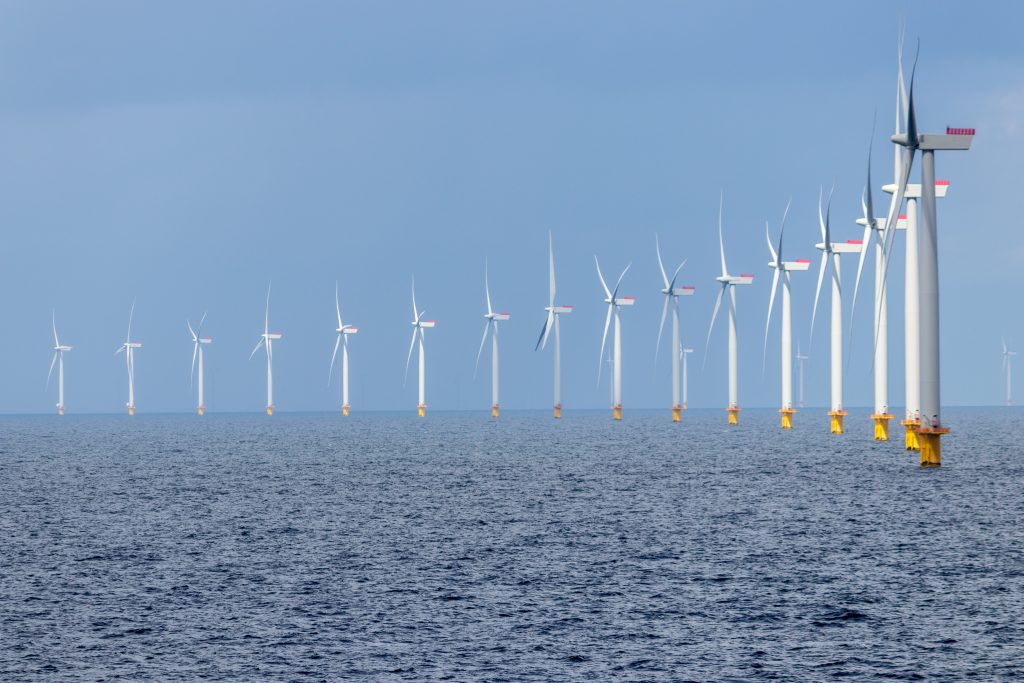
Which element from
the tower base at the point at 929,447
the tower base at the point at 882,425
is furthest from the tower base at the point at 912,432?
the tower base at the point at 882,425

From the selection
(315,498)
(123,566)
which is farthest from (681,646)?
(315,498)

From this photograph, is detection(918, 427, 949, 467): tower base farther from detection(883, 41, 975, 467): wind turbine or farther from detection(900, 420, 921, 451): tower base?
detection(900, 420, 921, 451): tower base

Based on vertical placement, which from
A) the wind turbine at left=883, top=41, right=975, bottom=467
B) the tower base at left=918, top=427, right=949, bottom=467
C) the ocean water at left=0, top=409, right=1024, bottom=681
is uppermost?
the wind turbine at left=883, top=41, right=975, bottom=467

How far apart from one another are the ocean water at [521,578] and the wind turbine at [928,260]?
4135mm

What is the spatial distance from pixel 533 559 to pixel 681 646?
16347mm

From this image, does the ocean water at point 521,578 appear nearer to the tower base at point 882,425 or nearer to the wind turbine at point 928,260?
the wind turbine at point 928,260

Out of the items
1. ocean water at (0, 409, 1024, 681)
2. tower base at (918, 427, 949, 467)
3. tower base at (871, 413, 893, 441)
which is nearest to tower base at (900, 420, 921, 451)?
ocean water at (0, 409, 1024, 681)

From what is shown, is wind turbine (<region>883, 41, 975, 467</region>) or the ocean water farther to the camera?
wind turbine (<region>883, 41, 975, 467</region>)

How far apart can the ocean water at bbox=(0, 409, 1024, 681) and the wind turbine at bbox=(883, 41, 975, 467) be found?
4135 millimetres

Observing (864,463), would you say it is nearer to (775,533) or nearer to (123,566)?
(775,533)

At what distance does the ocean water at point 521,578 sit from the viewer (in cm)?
3303

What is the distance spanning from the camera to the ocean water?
3303cm

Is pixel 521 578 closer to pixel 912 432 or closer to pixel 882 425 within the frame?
pixel 912 432

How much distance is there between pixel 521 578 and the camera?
45906 mm
